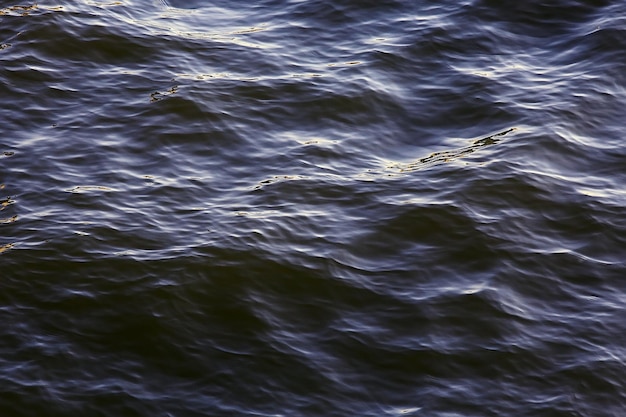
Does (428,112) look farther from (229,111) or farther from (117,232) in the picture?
(117,232)

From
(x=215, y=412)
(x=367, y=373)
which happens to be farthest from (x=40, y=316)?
(x=367, y=373)

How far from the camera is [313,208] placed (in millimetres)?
10477

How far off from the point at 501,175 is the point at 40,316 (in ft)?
17.8

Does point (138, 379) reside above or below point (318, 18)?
below

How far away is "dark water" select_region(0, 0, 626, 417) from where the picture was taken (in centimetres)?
816

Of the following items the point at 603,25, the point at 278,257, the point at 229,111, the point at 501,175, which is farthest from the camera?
the point at 603,25

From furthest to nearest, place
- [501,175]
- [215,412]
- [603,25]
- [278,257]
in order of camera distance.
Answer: [603,25] < [501,175] < [278,257] < [215,412]

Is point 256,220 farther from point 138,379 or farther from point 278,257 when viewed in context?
point 138,379

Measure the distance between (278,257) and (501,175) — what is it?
304cm

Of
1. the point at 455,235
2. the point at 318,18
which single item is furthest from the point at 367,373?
the point at 318,18

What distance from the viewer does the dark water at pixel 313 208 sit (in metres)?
8.16

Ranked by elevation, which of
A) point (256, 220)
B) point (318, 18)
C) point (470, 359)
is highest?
point (318, 18)

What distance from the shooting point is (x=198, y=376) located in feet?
26.3

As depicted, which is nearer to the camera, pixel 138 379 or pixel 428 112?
pixel 138 379
